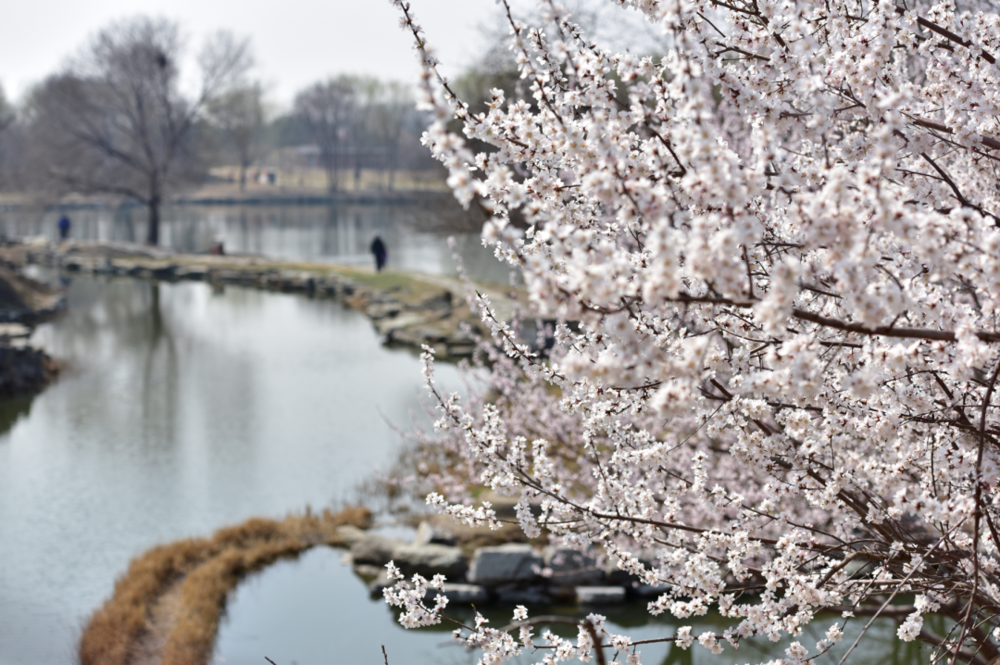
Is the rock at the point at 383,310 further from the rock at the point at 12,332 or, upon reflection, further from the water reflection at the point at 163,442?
the rock at the point at 12,332

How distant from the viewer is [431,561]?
26.9 ft

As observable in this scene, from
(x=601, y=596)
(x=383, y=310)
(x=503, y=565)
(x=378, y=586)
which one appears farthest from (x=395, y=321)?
(x=601, y=596)

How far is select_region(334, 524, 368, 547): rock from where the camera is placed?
932 centimetres

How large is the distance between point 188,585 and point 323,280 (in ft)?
66.2

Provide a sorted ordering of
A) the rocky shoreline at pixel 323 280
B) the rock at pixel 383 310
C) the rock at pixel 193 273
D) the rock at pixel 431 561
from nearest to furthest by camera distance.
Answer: the rock at pixel 431 561 < the rocky shoreline at pixel 323 280 < the rock at pixel 383 310 < the rock at pixel 193 273

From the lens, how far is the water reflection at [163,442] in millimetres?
8711

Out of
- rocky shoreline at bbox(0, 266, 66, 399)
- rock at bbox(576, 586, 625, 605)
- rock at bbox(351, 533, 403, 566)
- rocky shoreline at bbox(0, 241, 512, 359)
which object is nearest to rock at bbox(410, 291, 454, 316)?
rocky shoreline at bbox(0, 241, 512, 359)

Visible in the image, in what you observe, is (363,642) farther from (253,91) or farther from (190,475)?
(253,91)

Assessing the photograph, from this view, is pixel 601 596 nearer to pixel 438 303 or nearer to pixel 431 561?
pixel 431 561

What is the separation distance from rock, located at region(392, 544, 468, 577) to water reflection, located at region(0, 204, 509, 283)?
1379 cm

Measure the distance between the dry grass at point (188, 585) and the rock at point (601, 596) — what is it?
303 cm

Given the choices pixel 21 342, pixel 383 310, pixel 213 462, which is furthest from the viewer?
pixel 383 310

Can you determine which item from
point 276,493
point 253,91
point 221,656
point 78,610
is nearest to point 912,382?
point 221,656

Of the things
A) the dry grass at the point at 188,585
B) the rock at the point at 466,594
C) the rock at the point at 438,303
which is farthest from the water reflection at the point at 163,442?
the rock at the point at 466,594
